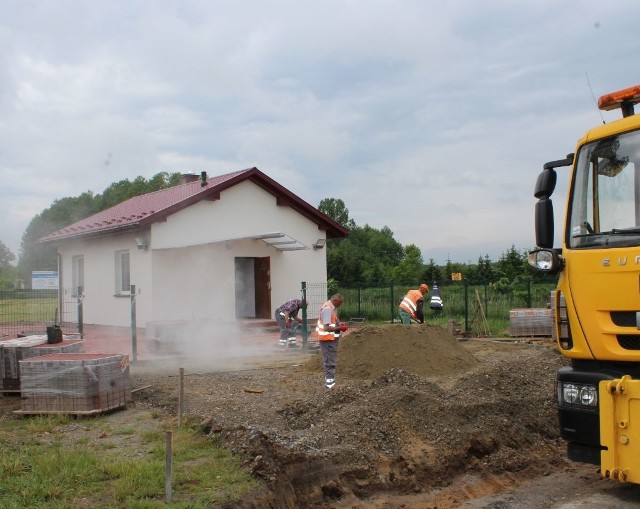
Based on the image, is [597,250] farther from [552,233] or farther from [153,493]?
[153,493]

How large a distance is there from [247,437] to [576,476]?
3.47 meters

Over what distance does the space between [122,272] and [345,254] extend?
23.8 m

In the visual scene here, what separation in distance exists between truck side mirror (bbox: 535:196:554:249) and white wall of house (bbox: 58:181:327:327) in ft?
46.1

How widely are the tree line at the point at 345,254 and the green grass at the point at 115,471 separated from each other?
23406 millimetres

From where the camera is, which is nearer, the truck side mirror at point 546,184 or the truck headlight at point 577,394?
the truck headlight at point 577,394

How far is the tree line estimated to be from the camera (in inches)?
1459

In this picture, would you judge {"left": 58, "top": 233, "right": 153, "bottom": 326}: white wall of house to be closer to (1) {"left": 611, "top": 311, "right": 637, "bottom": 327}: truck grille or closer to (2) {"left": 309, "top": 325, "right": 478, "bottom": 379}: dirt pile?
(2) {"left": 309, "top": 325, "right": 478, "bottom": 379}: dirt pile

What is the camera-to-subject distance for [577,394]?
567 centimetres

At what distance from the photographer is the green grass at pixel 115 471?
5.74m

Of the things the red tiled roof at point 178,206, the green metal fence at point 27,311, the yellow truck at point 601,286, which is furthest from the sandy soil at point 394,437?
the red tiled roof at point 178,206

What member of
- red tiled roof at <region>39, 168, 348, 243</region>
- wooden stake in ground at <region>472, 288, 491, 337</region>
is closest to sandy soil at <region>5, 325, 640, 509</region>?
red tiled roof at <region>39, 168, 348, 243</region>

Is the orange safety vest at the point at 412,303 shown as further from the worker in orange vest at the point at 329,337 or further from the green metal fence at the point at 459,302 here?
the green metal fence at the point at 459,302

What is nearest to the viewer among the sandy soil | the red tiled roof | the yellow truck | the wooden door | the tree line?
the yellow truck

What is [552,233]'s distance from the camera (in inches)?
239
